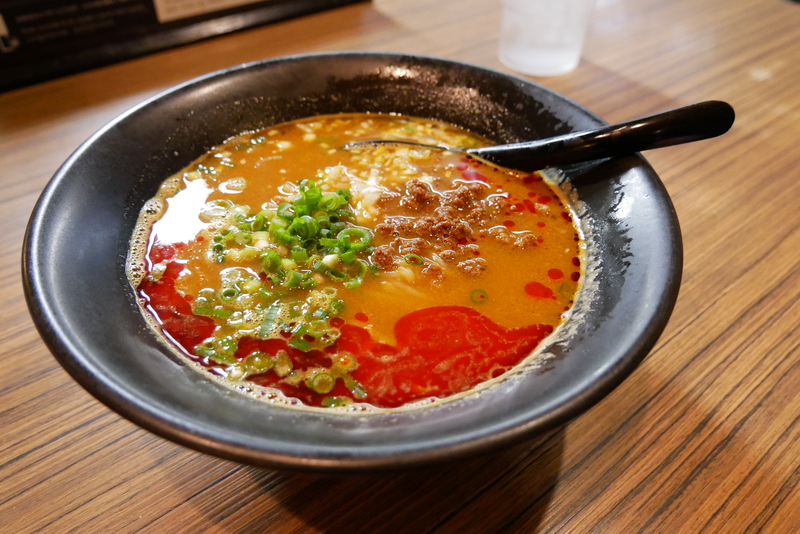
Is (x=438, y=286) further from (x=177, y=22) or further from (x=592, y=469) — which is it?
(x=177, y=22)

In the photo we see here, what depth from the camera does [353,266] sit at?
1.55 meters

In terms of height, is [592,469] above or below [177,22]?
below

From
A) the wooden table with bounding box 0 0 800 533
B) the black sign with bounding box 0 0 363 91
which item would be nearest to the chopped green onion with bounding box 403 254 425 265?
the wooden table with bounding box 0 0 800 533

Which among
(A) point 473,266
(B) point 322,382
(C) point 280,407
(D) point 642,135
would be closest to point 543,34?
(D) point 642,135

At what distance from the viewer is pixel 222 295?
4.71 feet

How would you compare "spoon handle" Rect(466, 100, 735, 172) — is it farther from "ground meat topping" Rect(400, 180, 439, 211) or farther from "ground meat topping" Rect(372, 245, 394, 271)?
"ground meat topping" Rect(372, 245, 394, 271)

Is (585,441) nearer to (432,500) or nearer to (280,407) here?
(432,500)

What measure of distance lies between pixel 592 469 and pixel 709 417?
36 cm

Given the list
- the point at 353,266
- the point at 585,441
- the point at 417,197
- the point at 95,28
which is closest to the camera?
the point at 585,441

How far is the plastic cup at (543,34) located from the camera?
2520 millimetres

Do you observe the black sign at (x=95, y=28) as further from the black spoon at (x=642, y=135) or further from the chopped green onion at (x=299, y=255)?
the black spoon at (x=642, y=135)

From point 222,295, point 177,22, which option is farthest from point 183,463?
point 177,22

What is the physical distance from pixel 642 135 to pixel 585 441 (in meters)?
0.80

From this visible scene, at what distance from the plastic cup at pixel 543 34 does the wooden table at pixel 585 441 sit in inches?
29.6
